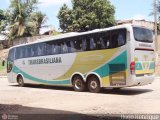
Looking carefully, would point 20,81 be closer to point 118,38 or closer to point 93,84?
point 93,84

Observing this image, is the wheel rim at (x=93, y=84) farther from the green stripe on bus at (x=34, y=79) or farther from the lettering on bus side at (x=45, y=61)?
the lettering on bus side at (x=45, y=61)

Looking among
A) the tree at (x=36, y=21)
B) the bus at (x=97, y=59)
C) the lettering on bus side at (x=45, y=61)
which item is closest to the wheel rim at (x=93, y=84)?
the bus at (x=97, y=59)

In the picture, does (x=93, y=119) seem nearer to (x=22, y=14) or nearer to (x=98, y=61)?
(x=98, y=61)

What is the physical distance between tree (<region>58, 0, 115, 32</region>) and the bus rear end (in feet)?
94.4

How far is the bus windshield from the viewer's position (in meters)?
16.2

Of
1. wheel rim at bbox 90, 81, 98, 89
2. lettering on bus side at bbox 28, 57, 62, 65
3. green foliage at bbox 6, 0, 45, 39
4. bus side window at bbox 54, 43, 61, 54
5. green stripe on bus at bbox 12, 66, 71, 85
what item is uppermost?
green foliage at bbox 6, 0, 45, 39

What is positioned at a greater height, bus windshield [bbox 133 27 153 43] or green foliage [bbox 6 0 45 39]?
green foliage [bbox 6 0 45 39]

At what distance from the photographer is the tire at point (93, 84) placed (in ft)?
57.9

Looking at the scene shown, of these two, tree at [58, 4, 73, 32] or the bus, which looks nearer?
the bus

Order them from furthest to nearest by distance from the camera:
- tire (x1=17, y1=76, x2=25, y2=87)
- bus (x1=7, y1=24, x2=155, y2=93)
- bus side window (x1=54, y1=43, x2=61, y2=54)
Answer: tire (x1=17, y1=76, x2=25, y2=87)
bus side window (x1=54, y1=43, x2=61, y2=54)
bus (x1=7, y1=24, x2=155, y2=93)

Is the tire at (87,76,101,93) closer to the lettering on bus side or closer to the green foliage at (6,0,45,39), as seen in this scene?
the lettering on bus side

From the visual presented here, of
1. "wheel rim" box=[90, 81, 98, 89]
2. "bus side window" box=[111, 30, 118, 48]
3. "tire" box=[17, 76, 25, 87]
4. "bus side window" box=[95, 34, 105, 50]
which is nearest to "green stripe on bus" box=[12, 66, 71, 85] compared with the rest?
"tire" box=[17, 76, 25, 87]

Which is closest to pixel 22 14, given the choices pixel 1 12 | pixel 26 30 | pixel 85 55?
pixel 26 30

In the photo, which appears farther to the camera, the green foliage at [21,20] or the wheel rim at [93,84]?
the green foliage at [21,20]
